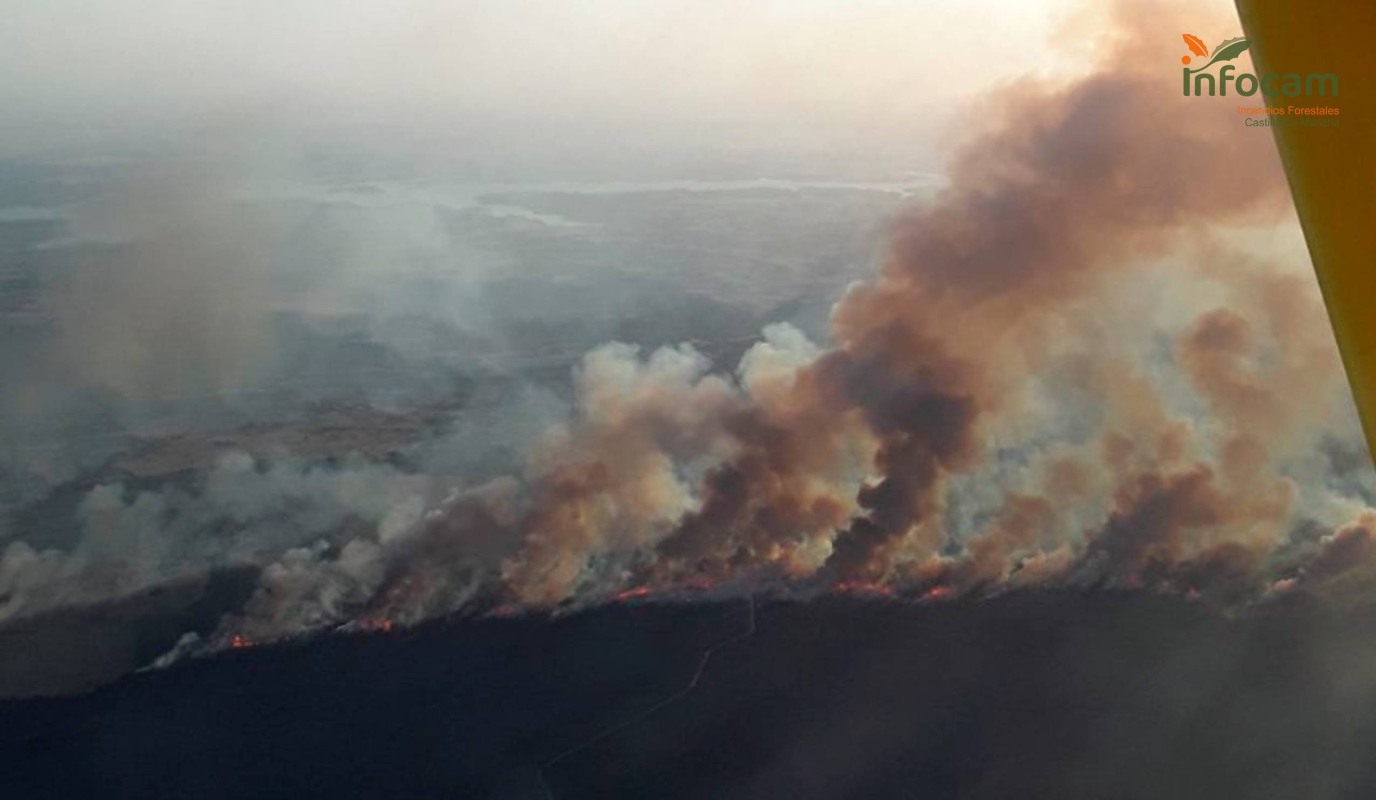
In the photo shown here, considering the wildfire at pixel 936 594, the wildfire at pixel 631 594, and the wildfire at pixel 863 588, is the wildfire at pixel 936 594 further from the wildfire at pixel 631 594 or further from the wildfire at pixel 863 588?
the wildfire at pixel 631 594

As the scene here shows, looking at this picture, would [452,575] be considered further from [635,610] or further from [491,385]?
[491,385]

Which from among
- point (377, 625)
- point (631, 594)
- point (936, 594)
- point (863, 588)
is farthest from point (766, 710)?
point (377, 625)

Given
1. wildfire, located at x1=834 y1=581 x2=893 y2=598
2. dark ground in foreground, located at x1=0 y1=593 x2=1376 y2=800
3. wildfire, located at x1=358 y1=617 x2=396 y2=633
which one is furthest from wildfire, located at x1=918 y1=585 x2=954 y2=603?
wildfire, located at x1=358 y1=617 x2=396 y2=633

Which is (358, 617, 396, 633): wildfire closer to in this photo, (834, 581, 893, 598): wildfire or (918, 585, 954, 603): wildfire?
(834, 581, 893, 598): wildfire

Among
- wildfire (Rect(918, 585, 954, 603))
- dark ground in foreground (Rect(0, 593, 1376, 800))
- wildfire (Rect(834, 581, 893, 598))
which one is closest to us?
dark ground in foreground (Rect(0, 593, 1376, 800))

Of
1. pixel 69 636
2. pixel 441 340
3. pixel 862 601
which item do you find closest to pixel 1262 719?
pixel 862 601

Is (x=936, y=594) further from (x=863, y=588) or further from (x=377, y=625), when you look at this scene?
(x=377, y=625)

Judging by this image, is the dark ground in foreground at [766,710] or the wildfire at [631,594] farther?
the wildfire at [631,594]

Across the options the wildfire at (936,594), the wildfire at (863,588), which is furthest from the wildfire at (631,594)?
the wildfire at (936,594)
